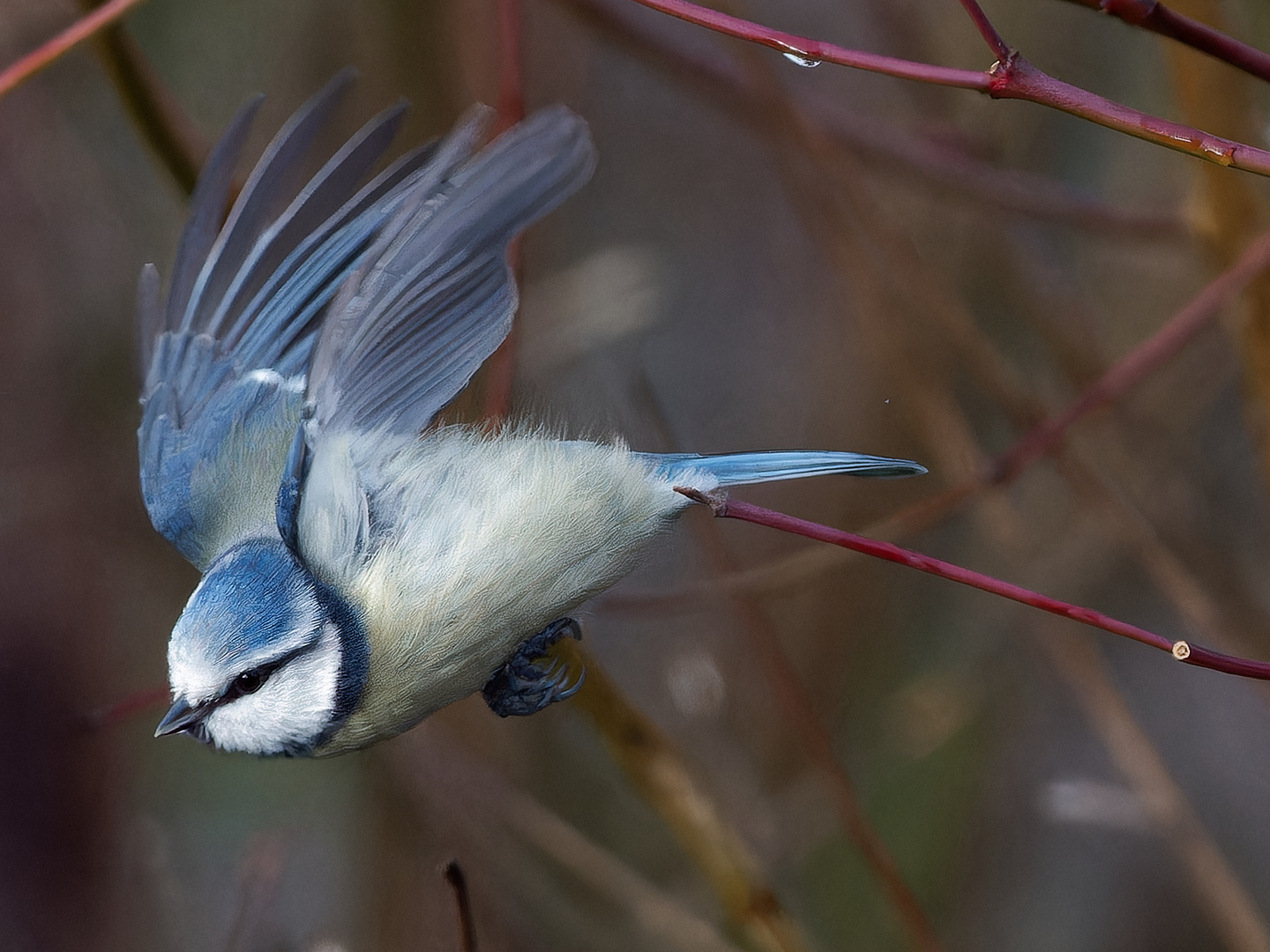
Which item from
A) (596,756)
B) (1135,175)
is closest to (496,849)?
(596,756)

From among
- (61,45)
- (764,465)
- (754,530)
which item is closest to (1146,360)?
(764,465)

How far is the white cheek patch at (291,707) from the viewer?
3.59 feet

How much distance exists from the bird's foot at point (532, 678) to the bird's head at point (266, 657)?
7.0 inches

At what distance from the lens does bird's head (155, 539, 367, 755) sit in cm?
108

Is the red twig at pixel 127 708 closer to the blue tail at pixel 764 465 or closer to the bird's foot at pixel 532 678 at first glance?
the bird's foot at pixel 532 678

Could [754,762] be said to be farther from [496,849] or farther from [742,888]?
[742,888]

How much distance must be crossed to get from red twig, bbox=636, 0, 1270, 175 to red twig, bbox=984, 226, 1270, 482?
1.65ft

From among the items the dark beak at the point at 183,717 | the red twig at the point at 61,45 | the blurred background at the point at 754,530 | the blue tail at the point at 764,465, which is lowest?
the blurred background at the point at 754,530

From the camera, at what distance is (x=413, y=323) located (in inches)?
40.2

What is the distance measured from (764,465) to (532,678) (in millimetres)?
306

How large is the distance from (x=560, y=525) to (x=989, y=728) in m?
1.11

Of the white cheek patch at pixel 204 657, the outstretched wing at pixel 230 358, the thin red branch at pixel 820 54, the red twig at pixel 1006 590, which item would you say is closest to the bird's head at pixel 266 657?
the white cheek patch at pixel 204 657

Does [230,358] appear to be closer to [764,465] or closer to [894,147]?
[764,465]

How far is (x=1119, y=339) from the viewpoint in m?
2.05
